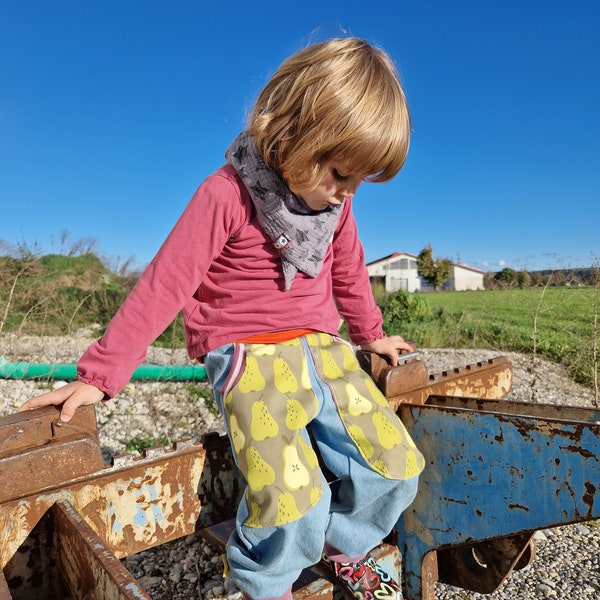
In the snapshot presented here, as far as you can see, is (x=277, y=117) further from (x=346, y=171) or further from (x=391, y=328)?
(x=391, y=328)

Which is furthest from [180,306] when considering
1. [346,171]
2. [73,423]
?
[346,171]

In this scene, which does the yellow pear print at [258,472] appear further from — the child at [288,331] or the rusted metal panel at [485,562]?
→ the rusted metal panel at [485,562]

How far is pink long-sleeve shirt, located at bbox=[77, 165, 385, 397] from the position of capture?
130 centimetres

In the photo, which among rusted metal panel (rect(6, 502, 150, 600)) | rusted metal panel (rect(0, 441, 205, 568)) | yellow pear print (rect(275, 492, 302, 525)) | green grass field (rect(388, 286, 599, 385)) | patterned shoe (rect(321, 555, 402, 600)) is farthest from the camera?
green grass field (rect(388, 286, 599, 385))

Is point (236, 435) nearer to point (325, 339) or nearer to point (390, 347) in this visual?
point (325, 339)

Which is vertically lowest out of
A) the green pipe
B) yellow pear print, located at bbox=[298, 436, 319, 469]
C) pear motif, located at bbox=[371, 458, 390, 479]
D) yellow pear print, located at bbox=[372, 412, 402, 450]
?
the green pipe

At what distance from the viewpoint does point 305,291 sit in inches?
64.8

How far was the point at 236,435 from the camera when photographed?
1309 millimetres

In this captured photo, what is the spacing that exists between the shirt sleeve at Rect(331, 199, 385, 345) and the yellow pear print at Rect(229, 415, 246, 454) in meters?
0.76

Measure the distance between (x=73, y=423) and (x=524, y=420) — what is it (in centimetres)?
109

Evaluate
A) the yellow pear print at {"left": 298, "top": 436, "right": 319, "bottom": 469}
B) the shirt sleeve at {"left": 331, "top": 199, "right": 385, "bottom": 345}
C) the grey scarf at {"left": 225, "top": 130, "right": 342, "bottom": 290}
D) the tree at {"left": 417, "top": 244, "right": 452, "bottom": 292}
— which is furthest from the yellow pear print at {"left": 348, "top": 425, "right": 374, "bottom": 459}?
the tree at {"left": 417, "top": 244, "right": 452, "bottom": 292}

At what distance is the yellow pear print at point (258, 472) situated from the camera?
1.24 m

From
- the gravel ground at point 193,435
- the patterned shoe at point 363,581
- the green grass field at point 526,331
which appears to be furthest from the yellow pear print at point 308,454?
the green grass field at point 526,331

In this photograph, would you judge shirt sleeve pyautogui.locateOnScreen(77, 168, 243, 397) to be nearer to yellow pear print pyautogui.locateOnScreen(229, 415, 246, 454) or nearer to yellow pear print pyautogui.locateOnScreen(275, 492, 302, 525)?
yellow pear print pyautogui.locateOnScreen(229, 415, 246, 454)
